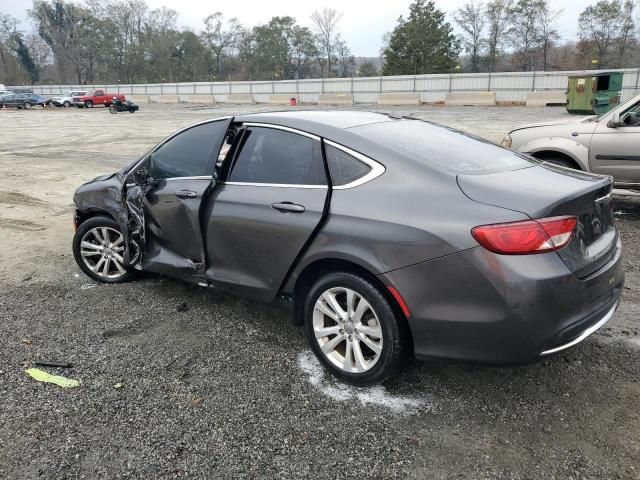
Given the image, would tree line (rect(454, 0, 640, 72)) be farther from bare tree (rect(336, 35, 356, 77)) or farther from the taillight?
the taillight

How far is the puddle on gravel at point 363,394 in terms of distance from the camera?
3039 millimetres

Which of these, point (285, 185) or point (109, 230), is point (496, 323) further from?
point (109, 230)

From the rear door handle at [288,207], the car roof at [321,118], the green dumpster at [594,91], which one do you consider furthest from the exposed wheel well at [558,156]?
the green dumpster at [594,91]

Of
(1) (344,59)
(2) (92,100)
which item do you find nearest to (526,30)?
(1) (344,59)

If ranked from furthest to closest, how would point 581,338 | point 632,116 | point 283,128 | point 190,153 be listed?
point 632,116, point 190,153, point 283,128, point 581,338

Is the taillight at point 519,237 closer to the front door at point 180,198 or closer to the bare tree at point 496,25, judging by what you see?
the front door at point 180,198

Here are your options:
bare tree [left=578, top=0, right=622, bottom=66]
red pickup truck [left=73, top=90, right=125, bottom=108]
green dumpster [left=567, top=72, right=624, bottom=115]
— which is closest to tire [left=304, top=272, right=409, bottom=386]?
green dumpster [left=567, top=72, right=624, bottom=115]

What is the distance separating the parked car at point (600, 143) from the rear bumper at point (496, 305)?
182 inches

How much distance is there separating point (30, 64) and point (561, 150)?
→ 105516 millimetres

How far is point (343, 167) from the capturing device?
3.20 meters

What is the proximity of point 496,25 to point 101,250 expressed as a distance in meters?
75.8

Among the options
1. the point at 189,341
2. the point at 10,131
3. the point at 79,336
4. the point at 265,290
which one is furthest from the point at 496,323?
the point at 10,131

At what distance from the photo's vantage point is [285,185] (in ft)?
11.2

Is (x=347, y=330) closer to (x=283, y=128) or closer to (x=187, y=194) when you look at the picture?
(x=283, y=128)
